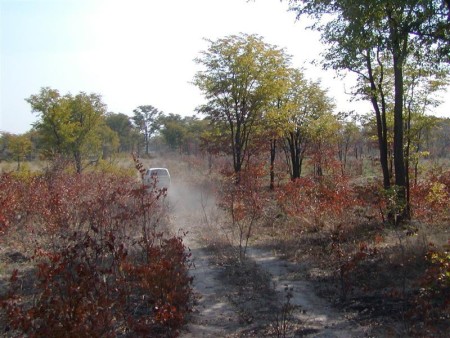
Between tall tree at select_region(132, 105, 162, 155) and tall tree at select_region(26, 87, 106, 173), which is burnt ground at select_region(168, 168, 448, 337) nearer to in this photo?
tall tree at select_region(26, 87, 106, 173)

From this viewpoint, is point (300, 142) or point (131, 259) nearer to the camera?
point (131, 259)

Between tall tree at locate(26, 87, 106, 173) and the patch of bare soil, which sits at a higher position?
tall tree at locate(26, 87, 106, 173)

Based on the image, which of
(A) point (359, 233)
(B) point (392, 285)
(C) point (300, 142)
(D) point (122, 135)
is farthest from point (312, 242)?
(D) point (122, 135)

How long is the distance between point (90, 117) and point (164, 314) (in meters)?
24.3

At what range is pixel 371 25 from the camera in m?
8.84

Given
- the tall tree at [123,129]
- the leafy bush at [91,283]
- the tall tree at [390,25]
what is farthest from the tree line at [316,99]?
the tall tree at [123,129]

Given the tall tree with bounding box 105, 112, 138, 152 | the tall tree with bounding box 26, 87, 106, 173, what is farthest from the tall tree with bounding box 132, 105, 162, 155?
the tall tree with bounding box 26, 87, 106, 173

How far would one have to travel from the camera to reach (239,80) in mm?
19109

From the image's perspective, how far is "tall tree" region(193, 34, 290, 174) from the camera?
19.0 metres

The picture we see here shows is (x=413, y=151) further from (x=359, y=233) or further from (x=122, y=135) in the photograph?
(x=122, y=135)

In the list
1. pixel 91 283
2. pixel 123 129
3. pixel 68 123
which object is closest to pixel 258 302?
pixel 91 283

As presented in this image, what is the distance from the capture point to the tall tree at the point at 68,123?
24234 millimetres

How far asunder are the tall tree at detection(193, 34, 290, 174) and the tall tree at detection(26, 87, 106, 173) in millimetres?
8490

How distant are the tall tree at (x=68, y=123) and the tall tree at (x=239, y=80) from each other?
27.9ft
